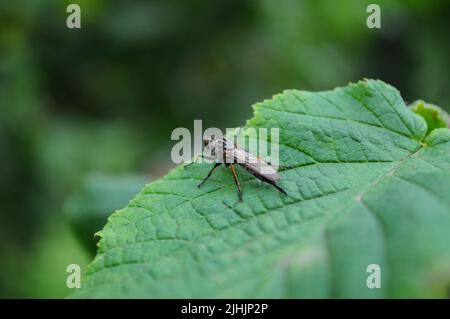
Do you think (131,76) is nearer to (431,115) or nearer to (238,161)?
(238,161)

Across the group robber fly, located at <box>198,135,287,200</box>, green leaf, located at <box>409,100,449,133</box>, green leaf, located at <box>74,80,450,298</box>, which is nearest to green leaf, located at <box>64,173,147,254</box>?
robber fly, located at <box>198,135,287,200</box>

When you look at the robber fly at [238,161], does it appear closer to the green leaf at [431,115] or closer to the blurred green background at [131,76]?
the green leaf at [431,115]

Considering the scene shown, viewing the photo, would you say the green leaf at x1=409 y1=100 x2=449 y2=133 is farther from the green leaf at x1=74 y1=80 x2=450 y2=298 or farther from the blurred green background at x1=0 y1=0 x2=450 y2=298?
the blurred green background at x1=0 y1=0 x2=450 y2=298

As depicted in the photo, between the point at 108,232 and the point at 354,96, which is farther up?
the point at 354,96

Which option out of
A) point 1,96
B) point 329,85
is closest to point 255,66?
point 329,85

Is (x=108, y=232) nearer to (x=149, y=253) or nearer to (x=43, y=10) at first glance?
(x=149, y=253)

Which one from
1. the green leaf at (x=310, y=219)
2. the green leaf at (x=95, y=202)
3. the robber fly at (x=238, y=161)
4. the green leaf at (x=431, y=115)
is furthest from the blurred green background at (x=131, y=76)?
the green leaf at (x=431, y=115)

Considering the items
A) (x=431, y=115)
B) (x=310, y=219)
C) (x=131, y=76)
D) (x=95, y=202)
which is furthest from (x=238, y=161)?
(x=131, y=76)
